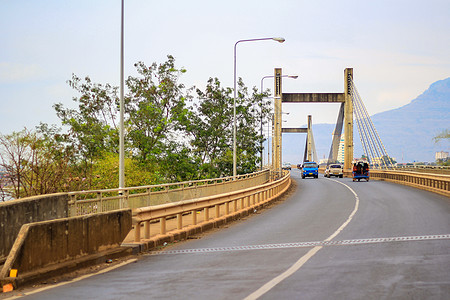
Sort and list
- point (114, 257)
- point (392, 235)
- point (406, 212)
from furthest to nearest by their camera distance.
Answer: point (406, 212) < point (392, 235) < point (114, 257)

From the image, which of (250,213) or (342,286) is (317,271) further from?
(250,213)

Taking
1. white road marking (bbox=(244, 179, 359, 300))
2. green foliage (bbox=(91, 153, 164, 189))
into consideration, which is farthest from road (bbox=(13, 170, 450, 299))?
green foliage (bbox=(91, 153, 164, 189))

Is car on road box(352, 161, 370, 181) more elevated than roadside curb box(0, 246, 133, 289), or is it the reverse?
car on road box(352, 161, 370, 181)

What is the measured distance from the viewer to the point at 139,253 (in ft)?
39.8

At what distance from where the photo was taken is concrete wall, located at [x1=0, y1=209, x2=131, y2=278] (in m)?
8.64

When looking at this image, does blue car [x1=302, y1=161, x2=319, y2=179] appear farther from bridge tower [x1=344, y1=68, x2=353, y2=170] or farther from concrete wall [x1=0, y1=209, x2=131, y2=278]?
concrete wall [x1=0, y1=209, x2=131, y2=278]

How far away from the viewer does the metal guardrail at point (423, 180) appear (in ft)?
109

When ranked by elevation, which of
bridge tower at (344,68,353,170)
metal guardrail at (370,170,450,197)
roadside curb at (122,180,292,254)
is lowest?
roadside curb at (122,180,292,254)

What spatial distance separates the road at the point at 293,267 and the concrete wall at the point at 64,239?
2.38 feet

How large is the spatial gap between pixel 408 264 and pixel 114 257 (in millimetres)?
5195

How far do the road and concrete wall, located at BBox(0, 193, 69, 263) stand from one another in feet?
5.19

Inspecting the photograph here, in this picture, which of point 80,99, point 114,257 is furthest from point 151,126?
point 114,257

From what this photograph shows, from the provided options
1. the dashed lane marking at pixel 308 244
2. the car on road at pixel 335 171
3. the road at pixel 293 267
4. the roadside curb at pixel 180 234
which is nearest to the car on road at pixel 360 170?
the car on road at pixel 335 171

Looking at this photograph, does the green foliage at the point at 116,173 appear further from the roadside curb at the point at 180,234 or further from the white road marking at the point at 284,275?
the white road marking at the point at 284,275
